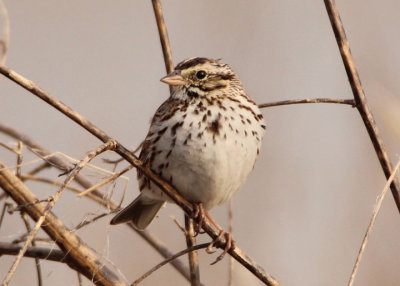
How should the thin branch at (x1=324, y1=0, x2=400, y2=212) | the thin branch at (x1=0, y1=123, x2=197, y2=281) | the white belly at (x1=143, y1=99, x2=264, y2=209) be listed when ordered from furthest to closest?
the white belly at (x1=143, y1=99, x2=264, y2=209) → the thin branch at (x1=0, y1=123, x2=197, y2=281) → the thin branch at (x1=324, y1=0, x2=400, y2=212)

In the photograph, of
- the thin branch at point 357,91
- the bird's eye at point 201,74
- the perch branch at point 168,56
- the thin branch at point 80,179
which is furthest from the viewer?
the bird's eye at point 201,74

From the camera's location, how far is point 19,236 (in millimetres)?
2371

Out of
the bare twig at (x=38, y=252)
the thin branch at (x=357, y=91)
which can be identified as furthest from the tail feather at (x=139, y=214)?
the thin branch at (x=357, y=91)

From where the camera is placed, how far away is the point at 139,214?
323cm

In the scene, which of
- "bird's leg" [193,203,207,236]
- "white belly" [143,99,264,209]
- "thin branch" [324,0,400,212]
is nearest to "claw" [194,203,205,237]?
"bird's leg" [193,203,207,236]

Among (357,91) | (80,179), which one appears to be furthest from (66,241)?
(357,91)

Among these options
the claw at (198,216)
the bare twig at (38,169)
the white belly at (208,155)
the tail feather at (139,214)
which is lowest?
the tail feather at (139,214)

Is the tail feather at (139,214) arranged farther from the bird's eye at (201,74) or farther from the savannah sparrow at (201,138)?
→ the bird's eye at (201,74)

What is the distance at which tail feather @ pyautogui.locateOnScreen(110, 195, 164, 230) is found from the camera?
318 centimetres

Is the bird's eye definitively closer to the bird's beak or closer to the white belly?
the bird's beak

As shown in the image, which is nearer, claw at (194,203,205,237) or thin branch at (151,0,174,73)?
thin branch at (151,0,174,73)

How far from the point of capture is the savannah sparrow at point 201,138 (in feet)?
9.25

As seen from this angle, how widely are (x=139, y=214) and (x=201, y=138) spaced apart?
24.8 inches

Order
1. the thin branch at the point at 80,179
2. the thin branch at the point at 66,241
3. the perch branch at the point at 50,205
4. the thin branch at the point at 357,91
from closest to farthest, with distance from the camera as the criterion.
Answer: the perch branch at the point at 50,205
the thin branch at the point at 357,91
the thin branch at the point at 66,241
the thin branch at the point at 80,179
